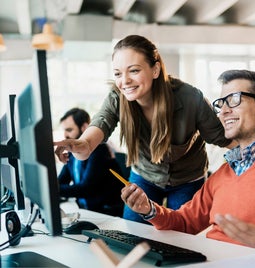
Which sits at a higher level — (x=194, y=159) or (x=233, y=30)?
(x=233, y=30)

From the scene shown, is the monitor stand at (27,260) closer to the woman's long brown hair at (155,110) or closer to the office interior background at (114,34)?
the woman's long brown hair at (155,110)

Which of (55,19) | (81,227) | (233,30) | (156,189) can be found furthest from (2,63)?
(81,227)

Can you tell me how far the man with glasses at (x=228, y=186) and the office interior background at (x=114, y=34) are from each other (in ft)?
11.9

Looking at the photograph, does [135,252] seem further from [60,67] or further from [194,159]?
[60,67]

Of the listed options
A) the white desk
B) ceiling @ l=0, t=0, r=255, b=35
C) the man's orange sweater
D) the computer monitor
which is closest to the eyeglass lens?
the man's orange sweater

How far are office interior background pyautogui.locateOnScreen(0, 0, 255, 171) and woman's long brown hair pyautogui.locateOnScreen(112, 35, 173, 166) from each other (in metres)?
3.32

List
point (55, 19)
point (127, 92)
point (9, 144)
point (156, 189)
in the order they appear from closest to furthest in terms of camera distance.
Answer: point (9, 144), point (127, 92), point (156, 189), point (55, 19)

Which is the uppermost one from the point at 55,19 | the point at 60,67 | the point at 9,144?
the point at 55,19

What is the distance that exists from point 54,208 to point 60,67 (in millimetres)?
6604

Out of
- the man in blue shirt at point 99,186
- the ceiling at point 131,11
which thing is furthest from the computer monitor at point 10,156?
the ceiling at point 131,11

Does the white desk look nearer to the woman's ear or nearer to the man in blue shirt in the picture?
the woman's ear

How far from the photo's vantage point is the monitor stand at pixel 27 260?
98 cm

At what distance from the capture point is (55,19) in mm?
5480

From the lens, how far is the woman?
186cm
